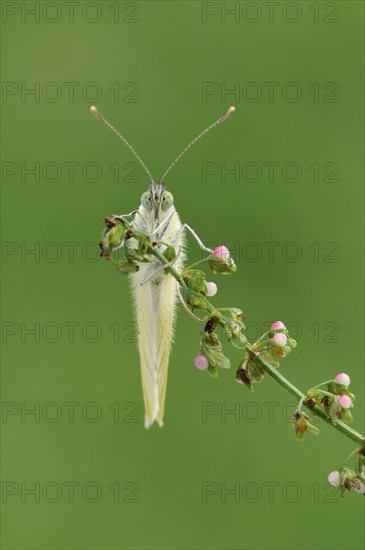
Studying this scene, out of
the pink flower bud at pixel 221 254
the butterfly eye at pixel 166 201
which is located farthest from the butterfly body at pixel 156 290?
the pink flower bud at pixel 221 254

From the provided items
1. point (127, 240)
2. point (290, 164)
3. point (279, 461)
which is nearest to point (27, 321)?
point (279, 461)

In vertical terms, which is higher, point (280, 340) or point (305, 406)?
point (280, 340)

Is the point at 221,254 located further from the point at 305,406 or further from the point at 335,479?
the point at 335,479

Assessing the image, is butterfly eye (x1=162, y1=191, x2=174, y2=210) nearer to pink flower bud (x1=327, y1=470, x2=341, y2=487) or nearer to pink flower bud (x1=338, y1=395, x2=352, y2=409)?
pink flower bud (x1=338, y1=395, x2=352, y2=409)

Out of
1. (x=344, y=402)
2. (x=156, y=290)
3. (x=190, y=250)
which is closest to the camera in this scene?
(x=344, y=402)

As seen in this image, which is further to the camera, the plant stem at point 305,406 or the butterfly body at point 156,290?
the butterfly body at point 156,290

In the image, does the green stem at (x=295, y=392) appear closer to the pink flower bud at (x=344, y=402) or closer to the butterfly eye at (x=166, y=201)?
the pink flower bud at (x=344, y=402)

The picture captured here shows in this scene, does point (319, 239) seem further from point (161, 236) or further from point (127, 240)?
point (127, 240)

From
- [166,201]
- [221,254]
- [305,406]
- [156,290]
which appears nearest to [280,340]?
[305,406]
